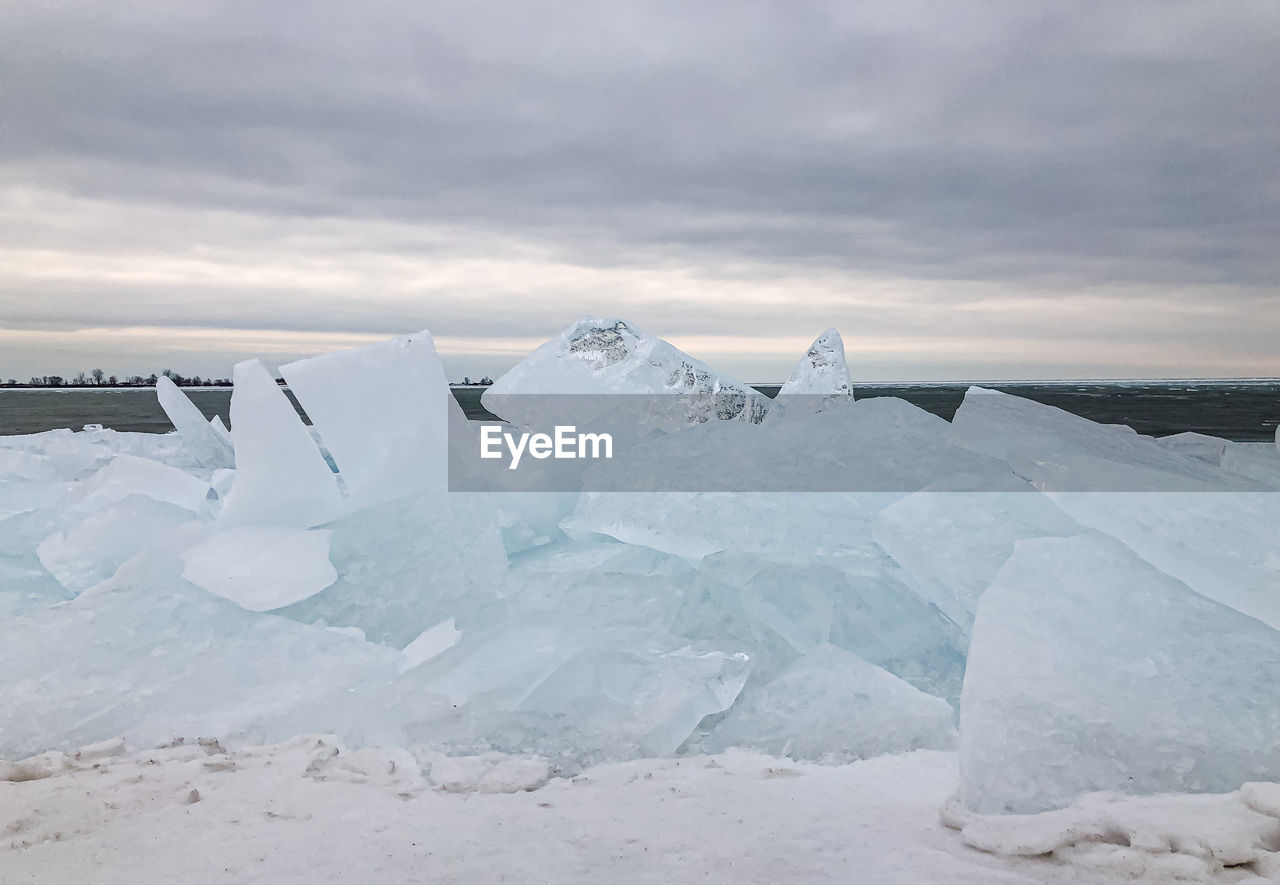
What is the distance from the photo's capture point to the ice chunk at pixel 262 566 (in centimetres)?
316

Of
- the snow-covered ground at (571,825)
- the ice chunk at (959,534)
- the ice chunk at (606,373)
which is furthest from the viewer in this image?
the ice chunk at (606,373)

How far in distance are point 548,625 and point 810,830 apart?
4.08ft

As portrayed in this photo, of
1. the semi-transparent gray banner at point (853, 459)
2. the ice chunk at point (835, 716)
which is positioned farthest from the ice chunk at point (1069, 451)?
the ice chunk at point (835, 716)

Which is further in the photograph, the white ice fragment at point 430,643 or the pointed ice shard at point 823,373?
the pointed ice shard at point 823,373

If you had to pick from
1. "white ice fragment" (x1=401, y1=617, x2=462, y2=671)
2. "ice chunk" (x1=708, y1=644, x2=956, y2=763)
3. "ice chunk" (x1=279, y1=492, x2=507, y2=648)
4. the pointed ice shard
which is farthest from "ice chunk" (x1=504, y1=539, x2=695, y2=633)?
the pointed ice shard

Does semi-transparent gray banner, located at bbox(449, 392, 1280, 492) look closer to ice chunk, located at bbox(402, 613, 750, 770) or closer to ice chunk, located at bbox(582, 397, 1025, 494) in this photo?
ice chunk, located at bbox(582, 397, 1025, 494)

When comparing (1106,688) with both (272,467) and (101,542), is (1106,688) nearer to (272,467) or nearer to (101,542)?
(272,467)

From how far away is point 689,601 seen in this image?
316 centimetres

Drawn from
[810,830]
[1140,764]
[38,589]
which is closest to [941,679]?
[1140,764]

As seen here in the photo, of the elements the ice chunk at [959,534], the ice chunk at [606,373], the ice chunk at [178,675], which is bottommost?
the ice chunk at [178,675]

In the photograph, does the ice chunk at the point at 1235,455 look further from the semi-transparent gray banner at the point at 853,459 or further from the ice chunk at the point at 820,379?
the ice chunk at the point at 820,379

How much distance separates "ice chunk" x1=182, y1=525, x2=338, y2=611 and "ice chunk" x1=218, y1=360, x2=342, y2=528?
28cm

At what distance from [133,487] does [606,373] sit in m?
2.66

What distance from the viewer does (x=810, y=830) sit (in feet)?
6.04
